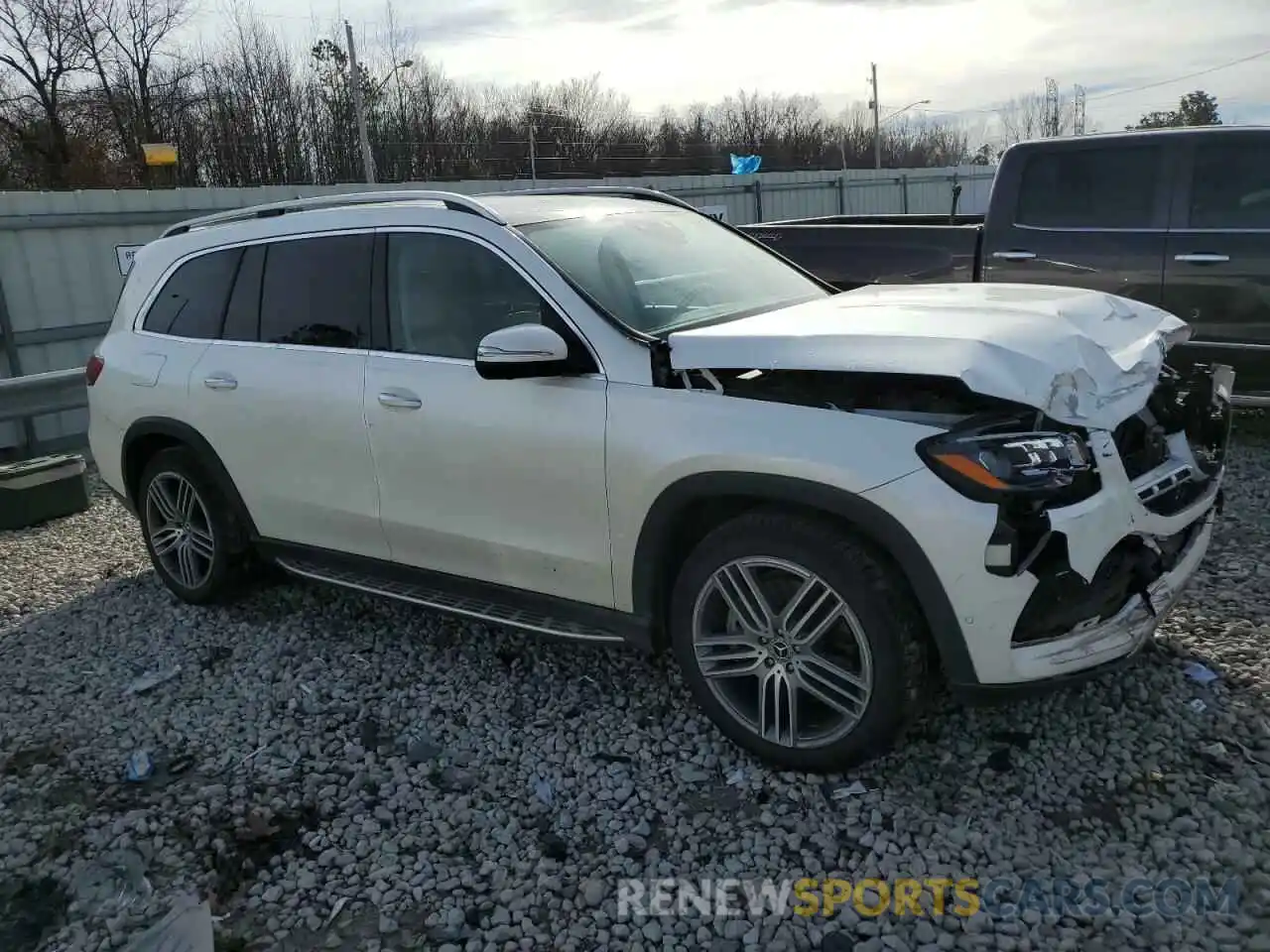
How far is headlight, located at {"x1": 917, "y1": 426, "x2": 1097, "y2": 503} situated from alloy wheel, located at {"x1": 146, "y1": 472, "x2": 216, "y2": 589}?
3.66 meters

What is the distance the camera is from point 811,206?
22.1 metres

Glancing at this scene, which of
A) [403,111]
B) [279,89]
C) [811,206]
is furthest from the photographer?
[403,111]

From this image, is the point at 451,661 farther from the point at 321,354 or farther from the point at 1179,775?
the point at 1179,775

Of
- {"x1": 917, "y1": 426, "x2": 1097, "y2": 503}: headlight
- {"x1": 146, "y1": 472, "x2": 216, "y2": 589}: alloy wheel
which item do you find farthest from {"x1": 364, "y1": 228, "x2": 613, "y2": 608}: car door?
{"x1": 146, "y1": 472, "x2": 216, "y2": 589}: alloy wheel

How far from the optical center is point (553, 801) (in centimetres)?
337

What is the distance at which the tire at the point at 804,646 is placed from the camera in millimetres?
3020

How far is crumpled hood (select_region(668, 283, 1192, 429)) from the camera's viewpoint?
2.90 metres

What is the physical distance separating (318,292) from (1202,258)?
5.18 metres

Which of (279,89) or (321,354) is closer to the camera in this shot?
(321,354)

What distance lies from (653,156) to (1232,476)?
3699cm

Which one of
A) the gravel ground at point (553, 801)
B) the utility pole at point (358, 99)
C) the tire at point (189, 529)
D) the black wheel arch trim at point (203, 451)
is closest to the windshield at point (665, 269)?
the gravel ground at point (553, 801)

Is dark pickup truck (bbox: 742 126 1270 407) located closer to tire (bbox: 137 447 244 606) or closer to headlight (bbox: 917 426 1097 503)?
headlight (bbox: 917 426 1097 503)

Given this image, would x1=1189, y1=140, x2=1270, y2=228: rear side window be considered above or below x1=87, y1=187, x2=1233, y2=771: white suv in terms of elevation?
above

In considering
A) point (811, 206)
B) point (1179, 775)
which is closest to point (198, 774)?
point (1179, 775)
